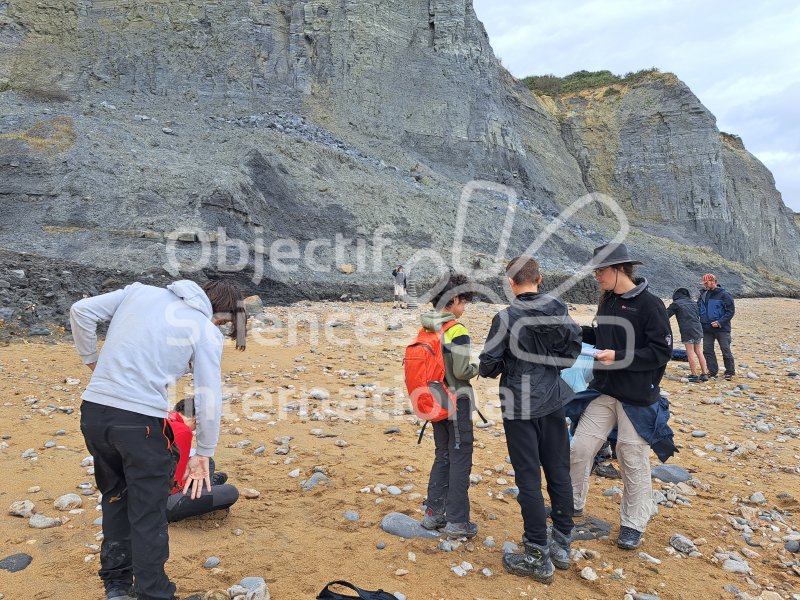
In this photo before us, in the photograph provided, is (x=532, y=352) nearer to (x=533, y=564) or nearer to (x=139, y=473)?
(x=533, y=564)

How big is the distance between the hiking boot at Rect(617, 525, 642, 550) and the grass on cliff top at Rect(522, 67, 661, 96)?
62337 millimetres

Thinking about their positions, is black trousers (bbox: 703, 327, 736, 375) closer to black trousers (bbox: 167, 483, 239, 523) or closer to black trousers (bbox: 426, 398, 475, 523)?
black trousers (bbox: 426, 398, 475, 523)

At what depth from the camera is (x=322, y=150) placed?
31.2 meters

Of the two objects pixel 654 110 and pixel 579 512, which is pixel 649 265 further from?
pixel 579 512

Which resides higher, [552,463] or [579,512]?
[552,463]

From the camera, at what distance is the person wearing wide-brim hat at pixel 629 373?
4.12 meters

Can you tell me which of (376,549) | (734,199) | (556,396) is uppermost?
(734,199)

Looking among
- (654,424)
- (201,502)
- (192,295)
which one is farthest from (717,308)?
(192,295)

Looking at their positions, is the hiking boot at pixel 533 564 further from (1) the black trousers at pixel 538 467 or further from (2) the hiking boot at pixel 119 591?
(2) the hiking boot at pixel 119 591

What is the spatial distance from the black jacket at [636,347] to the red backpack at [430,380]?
1218 millimetres

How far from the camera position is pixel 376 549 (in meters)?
4.04

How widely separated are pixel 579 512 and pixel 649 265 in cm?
3835

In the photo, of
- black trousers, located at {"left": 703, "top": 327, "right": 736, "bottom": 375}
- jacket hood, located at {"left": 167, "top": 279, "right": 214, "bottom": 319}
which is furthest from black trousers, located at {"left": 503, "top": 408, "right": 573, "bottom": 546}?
black trousers, located at {"left": 703, "top": 327, "right": 736, "bottom": 375}

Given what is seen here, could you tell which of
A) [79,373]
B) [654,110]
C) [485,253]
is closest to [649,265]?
[485,253]
